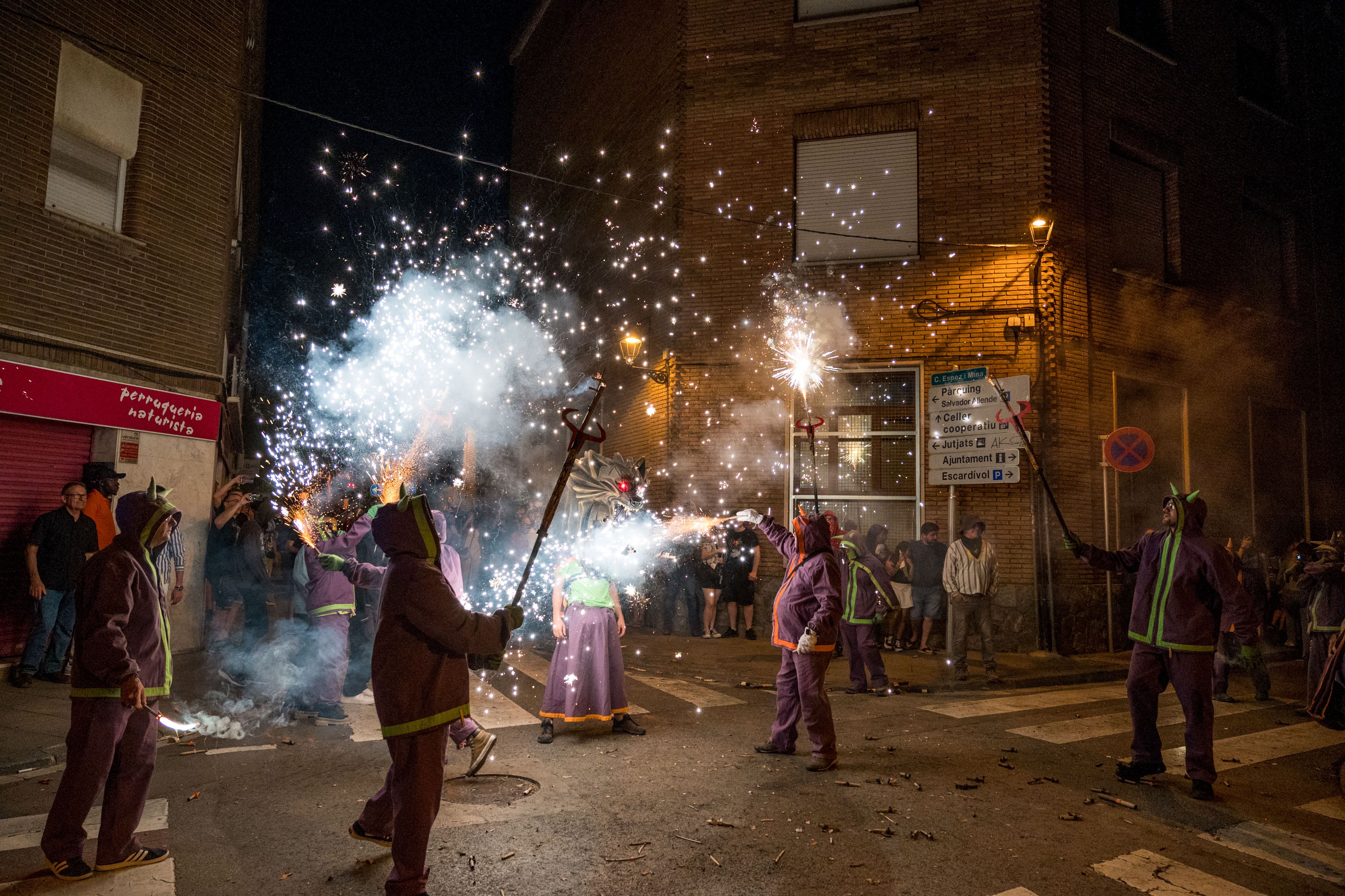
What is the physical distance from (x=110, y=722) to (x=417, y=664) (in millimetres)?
1559

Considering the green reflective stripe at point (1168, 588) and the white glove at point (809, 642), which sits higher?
Answer: the green reflective stripe at point (1168, 588)

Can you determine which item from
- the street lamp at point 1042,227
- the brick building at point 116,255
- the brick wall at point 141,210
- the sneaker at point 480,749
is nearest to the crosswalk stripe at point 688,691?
the sneaker at point 480,749

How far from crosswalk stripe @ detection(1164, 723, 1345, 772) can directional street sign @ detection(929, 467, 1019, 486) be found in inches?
169

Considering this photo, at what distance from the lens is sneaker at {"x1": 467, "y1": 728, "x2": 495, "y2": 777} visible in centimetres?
538

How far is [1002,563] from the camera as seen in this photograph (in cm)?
1205

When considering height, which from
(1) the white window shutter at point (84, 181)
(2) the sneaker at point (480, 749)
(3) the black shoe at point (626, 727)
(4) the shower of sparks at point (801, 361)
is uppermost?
(1) the white window shutter at point (84, 181)

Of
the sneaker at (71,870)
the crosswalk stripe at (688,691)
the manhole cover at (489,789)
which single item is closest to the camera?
the sneaker at (71,870)

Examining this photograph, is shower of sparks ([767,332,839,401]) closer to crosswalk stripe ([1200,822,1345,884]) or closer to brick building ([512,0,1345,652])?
→ brick building ([512,0,1345,652])

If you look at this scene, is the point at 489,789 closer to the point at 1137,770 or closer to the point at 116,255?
the point at 1137,770

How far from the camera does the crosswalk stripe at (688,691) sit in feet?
26.2

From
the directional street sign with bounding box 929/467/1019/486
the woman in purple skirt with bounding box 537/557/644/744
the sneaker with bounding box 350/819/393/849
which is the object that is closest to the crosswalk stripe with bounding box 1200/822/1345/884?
the woman in purple skirt with bounding box 537/557/644/744

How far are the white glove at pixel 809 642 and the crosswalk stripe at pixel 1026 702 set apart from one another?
2.57m

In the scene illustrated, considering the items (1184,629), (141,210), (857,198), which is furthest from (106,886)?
(857,198)

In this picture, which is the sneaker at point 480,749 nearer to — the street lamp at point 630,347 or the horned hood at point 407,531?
the horned hood at point 407,531
